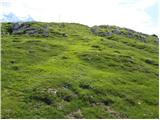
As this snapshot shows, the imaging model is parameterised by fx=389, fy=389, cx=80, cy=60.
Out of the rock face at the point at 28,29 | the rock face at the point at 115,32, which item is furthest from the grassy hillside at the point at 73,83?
the rock face at the point at 115,32

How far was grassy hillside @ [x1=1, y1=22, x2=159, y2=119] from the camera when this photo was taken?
52156 millimetres

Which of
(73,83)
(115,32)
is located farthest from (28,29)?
(73,83)

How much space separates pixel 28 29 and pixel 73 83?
7195 centimetres

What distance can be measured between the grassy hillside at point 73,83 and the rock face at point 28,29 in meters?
20.9

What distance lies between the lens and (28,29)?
→ 5098 inches

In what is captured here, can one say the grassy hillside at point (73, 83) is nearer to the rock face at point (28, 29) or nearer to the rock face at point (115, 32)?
the rock face at point (28, 29)

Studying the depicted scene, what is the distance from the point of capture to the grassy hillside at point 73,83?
171 ft

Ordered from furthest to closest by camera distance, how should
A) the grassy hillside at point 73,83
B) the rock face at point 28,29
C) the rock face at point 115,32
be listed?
the rock face at point 115,32 < the rock face at point 28,29 < the grassy hillside at point 73,83

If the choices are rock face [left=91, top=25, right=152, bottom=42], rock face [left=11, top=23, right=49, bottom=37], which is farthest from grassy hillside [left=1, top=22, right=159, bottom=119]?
rock face [left=91, top=25, right=152, bottom=42]

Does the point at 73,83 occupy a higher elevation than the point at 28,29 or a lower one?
lower

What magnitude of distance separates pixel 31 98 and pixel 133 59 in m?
39.9

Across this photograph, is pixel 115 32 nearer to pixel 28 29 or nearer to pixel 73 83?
pixel 28 29

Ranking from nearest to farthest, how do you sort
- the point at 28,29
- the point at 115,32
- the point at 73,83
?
the point at 73,83, the point at 28,29, the point at 115,32

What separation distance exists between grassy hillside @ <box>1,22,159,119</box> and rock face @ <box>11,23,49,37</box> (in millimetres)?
20900
